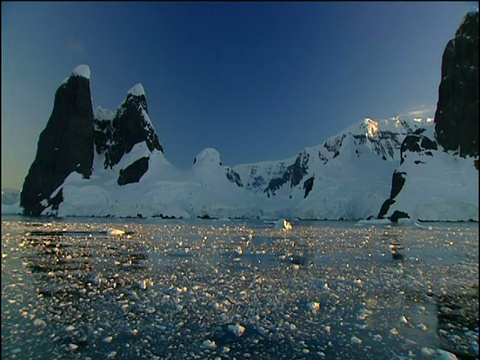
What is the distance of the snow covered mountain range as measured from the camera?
2847 inches

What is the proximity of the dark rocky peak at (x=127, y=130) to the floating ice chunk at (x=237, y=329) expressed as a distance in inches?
4833

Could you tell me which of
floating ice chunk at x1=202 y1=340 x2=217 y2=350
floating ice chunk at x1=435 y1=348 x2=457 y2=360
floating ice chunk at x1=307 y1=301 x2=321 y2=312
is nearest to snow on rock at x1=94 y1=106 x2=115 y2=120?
floating ice chunk at x1=307 y1=301 x2=321 y2=312

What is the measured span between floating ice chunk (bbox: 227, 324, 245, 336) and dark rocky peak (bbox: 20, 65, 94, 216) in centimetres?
12368

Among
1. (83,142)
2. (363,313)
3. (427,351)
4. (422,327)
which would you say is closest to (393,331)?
(422,327)

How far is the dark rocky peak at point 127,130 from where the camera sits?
417 feet

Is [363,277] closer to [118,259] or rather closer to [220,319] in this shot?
[220,319]

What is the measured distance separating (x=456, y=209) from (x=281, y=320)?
70659 millimetres

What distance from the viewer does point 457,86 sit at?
52.9m

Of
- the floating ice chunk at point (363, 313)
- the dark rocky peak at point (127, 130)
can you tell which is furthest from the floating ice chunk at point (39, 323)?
the dark rocky peak at point (127, 130)

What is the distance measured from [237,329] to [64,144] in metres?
132

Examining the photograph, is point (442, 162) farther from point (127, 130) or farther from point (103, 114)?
point (103, 114)

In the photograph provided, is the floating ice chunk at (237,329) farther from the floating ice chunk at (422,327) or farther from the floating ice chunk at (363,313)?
the floating ice chunk at (422,327)

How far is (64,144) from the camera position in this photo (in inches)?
4808

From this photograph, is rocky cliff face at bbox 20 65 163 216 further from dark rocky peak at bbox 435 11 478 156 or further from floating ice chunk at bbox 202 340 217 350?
floating ice chunk at bbox 202 340 217 350
